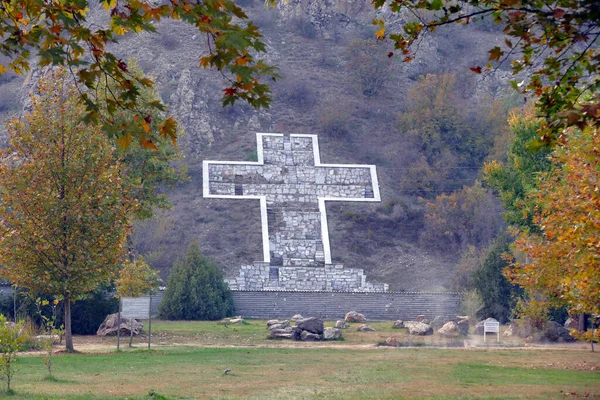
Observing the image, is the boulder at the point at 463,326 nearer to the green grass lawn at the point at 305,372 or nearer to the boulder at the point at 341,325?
the boulder at the point at 341,325

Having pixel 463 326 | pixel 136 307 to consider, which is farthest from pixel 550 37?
pixel 463 326

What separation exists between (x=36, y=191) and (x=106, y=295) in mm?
9560

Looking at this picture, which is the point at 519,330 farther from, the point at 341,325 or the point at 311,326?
the point at 311,326

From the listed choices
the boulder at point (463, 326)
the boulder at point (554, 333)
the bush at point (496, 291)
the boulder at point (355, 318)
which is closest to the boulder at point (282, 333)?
the boulder at point (463, 326)

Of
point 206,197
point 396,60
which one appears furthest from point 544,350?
point 396,60

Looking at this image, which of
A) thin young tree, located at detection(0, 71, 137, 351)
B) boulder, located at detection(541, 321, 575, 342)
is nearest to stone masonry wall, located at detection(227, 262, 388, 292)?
boulder, located at detection(541, 321, 575, 342)

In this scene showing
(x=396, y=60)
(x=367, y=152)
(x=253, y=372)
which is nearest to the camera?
(x=253, y=372)

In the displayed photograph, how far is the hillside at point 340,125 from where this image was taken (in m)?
48.5

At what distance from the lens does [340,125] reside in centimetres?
6112

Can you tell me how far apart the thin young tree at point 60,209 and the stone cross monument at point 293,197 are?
2361 centimetres

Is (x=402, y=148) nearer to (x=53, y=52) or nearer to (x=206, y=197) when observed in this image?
(x=206, y=197)

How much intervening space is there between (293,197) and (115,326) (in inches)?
1061

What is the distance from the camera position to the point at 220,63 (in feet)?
21.8

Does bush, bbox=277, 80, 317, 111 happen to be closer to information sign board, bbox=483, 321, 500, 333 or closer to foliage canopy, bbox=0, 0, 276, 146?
information sign board, bbox=483, 321, 500, 333
